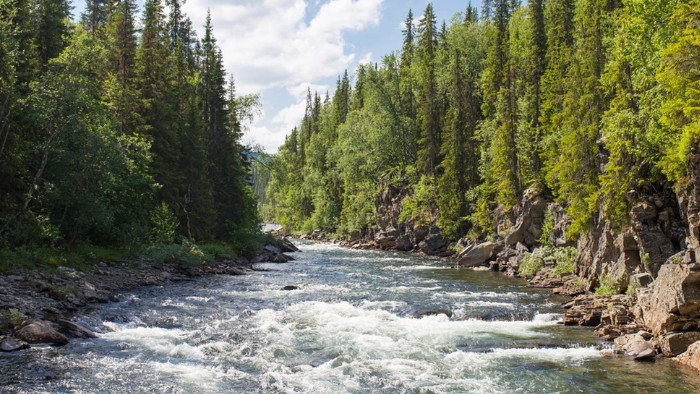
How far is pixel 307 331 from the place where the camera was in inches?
572

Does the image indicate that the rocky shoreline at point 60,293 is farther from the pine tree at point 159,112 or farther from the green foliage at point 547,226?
the green foliage at point 547,226

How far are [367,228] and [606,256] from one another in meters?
42.3

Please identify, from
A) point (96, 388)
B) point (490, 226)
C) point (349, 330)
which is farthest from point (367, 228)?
point (96, 388)

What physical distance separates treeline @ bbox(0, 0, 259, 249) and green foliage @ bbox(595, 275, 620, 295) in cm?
2300

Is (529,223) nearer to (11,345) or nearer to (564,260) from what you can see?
(564,260)

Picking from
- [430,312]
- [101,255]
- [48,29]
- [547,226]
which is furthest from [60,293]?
[547,226]

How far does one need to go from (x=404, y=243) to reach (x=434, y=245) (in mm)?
4812

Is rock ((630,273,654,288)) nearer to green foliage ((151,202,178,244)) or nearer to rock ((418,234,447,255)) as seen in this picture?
green foliage ((151,202,178,244))

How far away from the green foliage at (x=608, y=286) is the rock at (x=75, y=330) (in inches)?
726

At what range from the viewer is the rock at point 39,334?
1162 cm

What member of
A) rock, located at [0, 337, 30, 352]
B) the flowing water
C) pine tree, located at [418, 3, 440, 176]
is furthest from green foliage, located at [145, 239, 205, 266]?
pine tree, located at [418, 3, 440, 176]

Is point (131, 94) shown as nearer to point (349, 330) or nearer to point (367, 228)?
point (349, 330)

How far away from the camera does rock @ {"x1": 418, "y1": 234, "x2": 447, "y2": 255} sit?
1803 inches

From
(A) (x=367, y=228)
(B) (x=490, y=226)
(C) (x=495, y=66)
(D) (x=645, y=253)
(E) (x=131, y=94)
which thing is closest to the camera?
(D) (x=645, y=253)
